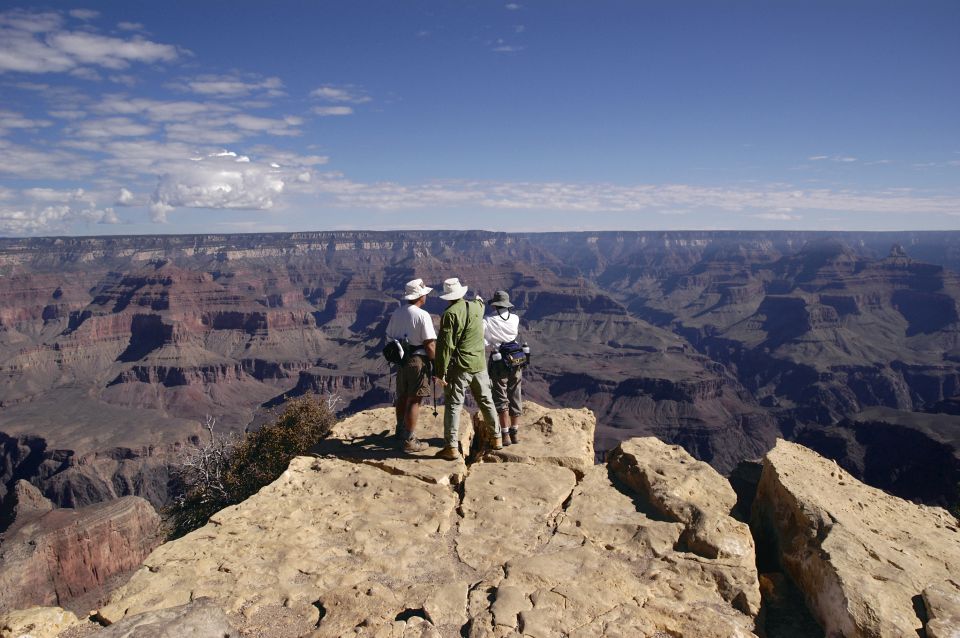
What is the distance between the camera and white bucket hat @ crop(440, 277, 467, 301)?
753 cm

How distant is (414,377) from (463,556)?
2854mm

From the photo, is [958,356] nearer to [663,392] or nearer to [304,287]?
[663,392]

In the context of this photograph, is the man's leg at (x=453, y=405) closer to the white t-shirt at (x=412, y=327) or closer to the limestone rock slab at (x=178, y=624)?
the white t-shirt at (x=412, y=327)

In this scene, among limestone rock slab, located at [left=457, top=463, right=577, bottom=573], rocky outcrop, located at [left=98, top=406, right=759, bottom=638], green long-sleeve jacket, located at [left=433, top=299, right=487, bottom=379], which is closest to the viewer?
rocky outcrop, located at [left=98, top=406, right=759, bottom=638]

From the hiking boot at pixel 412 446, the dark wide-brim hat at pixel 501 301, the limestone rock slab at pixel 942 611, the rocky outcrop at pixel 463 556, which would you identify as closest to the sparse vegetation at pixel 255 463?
the hiking boot at pixel 412 446

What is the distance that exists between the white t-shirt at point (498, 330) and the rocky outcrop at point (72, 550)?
50.0 ft

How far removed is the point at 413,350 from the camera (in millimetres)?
7746

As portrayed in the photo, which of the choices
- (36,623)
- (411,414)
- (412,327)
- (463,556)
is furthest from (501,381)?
(36,623)

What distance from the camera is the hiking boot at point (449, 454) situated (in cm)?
749

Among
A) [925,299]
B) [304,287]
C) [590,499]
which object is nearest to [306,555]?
[590,499]

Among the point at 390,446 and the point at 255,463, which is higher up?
the point at 390,446

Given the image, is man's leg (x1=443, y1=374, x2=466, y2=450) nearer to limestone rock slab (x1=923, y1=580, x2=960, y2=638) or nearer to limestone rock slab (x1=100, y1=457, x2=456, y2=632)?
limestone rock slab (x1=100, y1=457, x2=456, y2=632)

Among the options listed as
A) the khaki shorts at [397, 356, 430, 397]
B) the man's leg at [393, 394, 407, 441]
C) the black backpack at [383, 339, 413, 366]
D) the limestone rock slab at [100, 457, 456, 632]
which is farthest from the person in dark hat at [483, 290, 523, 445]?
the limestone rock slab at [100, 457, 456, 632]

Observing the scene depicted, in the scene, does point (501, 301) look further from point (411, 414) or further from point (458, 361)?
point (411, 414)
